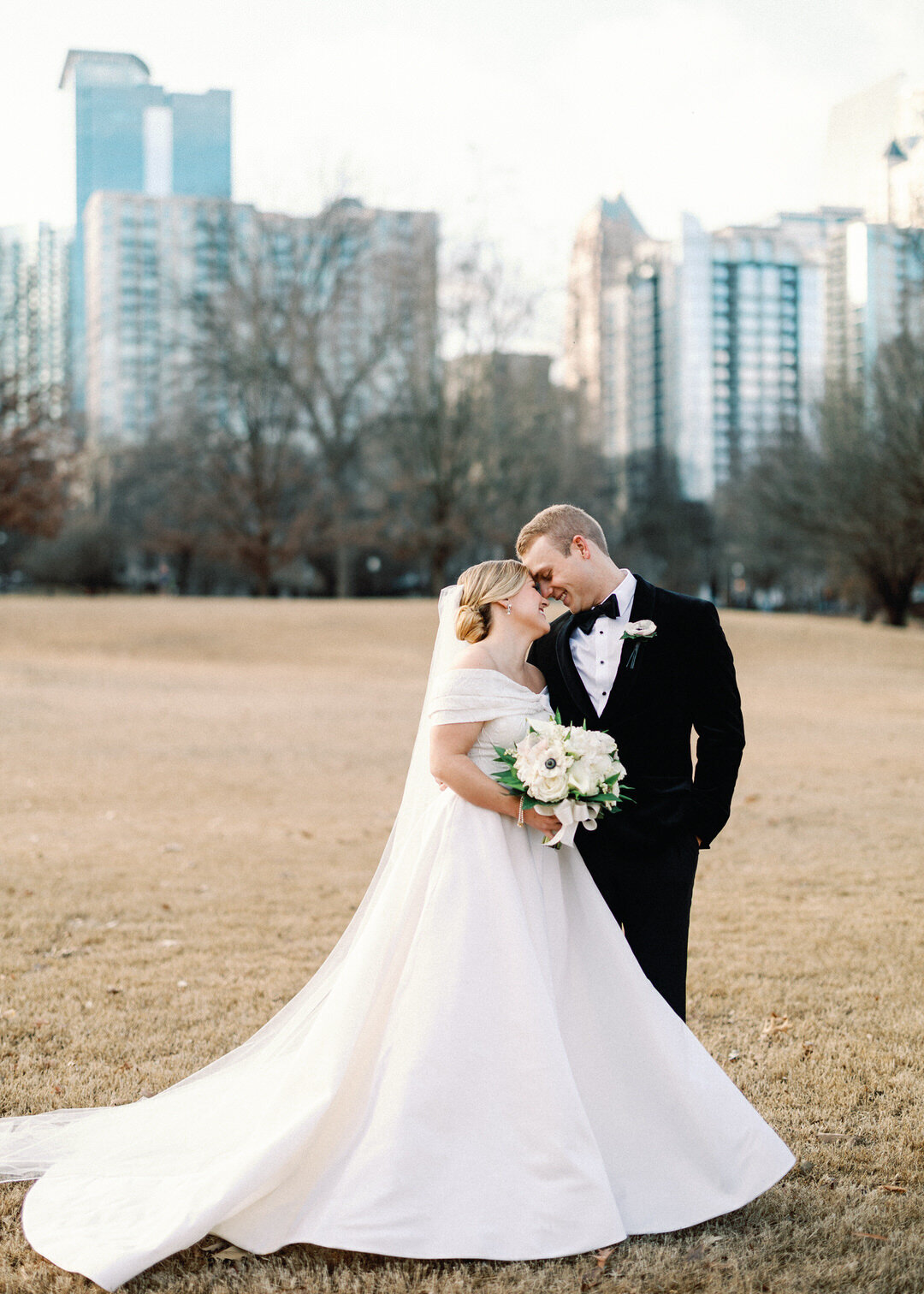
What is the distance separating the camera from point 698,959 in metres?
6.04

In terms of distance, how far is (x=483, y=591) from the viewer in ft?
11.1

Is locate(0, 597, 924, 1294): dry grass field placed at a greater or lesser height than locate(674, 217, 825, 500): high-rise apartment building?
lesser

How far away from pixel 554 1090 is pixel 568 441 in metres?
46.0

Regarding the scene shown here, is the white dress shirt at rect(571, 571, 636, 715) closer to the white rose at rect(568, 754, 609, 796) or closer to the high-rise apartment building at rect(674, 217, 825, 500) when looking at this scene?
the white rose at rect(568, 754, 609, 796)

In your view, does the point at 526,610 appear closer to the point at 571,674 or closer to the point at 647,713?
the point at 571,674

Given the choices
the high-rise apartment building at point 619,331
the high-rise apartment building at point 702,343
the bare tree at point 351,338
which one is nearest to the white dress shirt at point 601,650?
the bare tree at point 351,338

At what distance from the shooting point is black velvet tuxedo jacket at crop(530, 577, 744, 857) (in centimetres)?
351

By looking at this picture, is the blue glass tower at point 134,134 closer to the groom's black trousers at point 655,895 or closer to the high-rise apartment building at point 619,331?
the high-rise apartment building at point 619,331

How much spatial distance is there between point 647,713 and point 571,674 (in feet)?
0.91

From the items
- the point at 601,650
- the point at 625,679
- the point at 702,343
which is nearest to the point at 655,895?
the point at 625,679

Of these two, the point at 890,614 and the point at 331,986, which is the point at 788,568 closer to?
the point at 890,614

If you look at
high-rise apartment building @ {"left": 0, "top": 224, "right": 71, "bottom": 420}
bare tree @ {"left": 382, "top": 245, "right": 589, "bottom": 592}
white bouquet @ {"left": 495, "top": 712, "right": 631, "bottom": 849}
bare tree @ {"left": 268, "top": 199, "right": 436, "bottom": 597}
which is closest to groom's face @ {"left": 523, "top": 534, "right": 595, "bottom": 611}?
white bouquet @ {"left": 495, "top": 712, "right": 631, "bottom": 849}

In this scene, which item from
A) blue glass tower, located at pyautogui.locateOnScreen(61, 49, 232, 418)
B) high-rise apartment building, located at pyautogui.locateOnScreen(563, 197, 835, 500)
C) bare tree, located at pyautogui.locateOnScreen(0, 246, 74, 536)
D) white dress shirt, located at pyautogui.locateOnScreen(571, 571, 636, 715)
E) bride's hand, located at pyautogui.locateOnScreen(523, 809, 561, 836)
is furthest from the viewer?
high-rise apartment building, located at pyautogui.locateOnScreen(563, 197, 835, 500)

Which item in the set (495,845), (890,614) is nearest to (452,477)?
(890,614)
